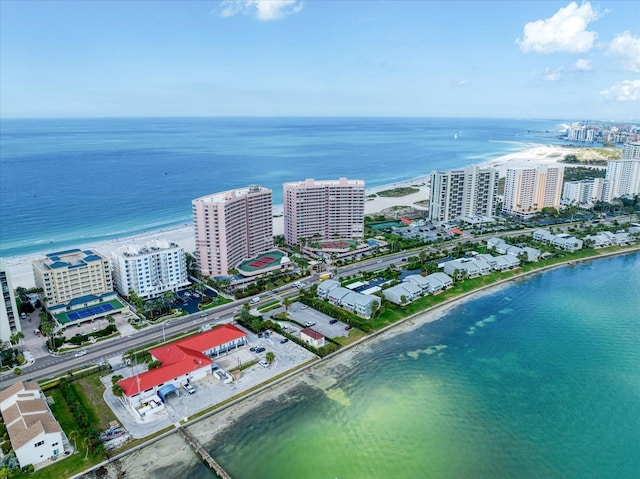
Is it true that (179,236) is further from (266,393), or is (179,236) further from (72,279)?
(266,393)

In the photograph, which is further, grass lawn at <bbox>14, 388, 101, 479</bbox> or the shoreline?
the shoreline

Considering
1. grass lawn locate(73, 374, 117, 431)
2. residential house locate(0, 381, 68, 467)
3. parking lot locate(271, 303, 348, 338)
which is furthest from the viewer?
parking lot locate(271, 303, 348, 338)

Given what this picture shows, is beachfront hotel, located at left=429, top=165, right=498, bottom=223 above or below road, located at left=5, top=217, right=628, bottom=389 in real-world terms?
above

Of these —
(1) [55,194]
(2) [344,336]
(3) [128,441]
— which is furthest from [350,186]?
(1) [55,194]

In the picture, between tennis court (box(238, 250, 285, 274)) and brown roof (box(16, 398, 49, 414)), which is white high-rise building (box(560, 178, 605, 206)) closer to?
tennis court (box(238, 250, 285, 274))

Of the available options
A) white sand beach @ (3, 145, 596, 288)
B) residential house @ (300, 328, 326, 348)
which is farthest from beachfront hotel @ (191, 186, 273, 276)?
Result: residential house @ (300, 328, 326, 348)

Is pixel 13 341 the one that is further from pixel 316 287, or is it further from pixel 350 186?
pixel 350 186
